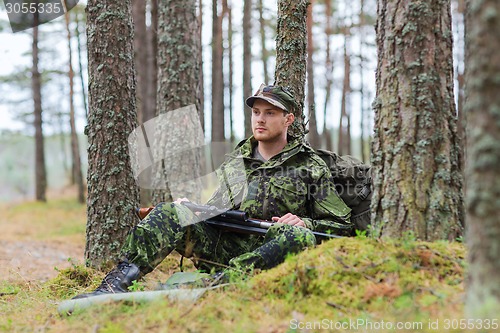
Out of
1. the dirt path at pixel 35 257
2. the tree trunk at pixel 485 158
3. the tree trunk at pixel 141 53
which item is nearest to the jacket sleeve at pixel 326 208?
the tree trunk at pixel 485 158

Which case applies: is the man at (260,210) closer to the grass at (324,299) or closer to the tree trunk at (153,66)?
the grass at (324,299)

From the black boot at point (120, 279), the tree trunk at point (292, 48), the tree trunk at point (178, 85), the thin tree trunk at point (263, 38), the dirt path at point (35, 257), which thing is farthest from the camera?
the thin tree trunk at point (263, 38)

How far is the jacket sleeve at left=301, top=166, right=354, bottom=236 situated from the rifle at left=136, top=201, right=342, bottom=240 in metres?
0.45

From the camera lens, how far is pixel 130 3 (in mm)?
5461

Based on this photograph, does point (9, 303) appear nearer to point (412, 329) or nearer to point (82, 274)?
point (82, 274)

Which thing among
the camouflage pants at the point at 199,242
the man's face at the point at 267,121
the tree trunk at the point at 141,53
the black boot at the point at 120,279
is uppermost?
the tree trunk at the point at 141,53

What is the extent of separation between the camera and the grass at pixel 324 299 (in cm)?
267

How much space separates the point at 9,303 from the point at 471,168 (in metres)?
4.07

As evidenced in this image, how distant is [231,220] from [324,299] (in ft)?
5.32

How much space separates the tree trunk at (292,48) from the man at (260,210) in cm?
76

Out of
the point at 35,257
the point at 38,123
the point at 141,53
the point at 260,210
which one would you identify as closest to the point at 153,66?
the point at 141,53

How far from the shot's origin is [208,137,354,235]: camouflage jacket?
4559 millimetres

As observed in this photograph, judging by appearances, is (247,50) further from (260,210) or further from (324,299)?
(324,299)

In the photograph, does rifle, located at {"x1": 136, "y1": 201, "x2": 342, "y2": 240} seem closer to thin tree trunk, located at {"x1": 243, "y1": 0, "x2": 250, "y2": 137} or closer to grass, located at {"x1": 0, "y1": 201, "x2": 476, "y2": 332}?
grass, located at {"x1": 0, "y1": 201, "x2": 476, "y2": 332}
